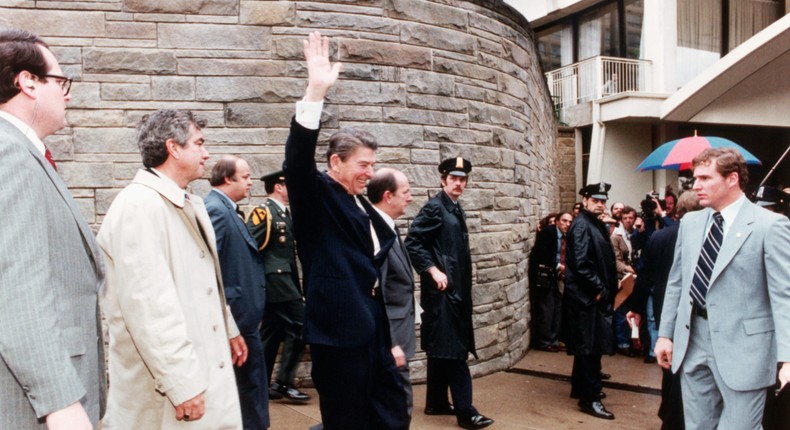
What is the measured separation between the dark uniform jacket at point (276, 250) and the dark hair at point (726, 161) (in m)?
3.15

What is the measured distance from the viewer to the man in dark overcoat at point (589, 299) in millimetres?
5828

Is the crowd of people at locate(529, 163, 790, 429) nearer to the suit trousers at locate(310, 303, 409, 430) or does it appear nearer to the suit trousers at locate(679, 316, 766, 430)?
the suit trousers at locate(679, 316, 766, 430)

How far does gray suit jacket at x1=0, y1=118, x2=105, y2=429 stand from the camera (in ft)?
5.50

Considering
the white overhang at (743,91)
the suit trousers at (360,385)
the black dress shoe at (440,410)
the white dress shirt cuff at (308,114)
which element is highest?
the white overhang at (743,91)

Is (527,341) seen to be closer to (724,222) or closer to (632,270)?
(632,270)

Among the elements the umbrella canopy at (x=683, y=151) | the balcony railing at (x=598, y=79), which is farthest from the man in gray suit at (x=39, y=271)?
the balcony railing at (x=598, y=79)

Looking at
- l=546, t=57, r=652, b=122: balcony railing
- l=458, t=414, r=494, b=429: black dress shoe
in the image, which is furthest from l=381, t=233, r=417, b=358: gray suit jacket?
l=546, t=57, r=652, b=122: balcony railing

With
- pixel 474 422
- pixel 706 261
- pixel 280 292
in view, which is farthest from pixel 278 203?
pixel 706 261

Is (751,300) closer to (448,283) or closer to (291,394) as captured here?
(448,283)

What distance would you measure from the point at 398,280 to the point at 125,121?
2848 mm

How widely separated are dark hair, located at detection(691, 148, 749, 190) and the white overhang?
12.8 metres

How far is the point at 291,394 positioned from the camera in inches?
218

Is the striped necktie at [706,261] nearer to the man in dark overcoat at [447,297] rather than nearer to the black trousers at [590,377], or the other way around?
the man in dark overcoat at [447,297]

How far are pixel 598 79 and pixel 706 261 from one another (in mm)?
14732
